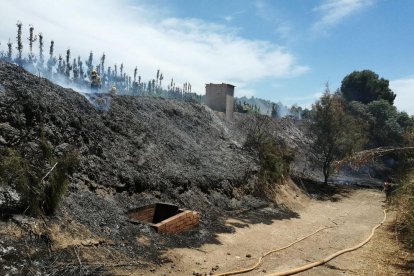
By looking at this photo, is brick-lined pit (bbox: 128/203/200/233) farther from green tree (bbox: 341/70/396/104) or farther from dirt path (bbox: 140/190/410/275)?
green tree (bbox: 341/70/396/104)

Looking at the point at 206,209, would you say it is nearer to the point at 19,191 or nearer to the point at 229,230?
the point at 229,230

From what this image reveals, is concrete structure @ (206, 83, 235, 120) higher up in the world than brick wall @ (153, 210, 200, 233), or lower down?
higher up

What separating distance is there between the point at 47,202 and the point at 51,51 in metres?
56.8

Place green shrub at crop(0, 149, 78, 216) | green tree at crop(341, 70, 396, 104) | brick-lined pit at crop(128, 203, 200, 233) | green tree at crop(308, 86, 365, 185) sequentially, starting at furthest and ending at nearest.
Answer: green tree at crop(341, 70, 396, 104)
green tree at crop(308, 86, 365, 185)
brick-lined pit at crop(128, 203, 200, 233)
green shrub at crop(0, 149, 78, 216)

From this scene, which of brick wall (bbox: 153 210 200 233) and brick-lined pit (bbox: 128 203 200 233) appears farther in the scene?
brick-lined pit (bbox: 128 203 200 233)

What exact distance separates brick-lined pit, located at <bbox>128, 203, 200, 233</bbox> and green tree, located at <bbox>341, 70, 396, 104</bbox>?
44.1 metres

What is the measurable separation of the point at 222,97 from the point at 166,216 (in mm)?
21041

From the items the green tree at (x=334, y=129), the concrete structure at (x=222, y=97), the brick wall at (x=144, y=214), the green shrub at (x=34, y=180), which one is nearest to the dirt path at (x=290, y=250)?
the brick wall at (x=144, y=214)

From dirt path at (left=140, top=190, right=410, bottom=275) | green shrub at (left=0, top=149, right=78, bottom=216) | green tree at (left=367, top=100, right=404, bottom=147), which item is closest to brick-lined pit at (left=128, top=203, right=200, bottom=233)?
dirt path at (left=140, top=190, right=410, bottom=275)

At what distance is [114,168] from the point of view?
11.0 meters

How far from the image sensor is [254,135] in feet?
69.0

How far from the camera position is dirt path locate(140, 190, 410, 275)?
7.76m

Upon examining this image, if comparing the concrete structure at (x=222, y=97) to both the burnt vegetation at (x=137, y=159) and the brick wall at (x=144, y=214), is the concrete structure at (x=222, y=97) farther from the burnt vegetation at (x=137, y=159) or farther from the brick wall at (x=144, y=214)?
the brick wall at (x=144, y=214)

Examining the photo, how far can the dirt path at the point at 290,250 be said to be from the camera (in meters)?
7.76
